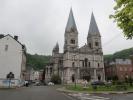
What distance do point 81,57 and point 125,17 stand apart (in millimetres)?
81148

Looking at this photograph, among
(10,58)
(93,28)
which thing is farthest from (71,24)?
(10,58)

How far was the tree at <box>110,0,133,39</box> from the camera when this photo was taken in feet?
29.3

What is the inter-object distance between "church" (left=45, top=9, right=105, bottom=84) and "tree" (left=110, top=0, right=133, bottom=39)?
73.9 metres

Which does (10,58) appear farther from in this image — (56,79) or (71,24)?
(71,24)

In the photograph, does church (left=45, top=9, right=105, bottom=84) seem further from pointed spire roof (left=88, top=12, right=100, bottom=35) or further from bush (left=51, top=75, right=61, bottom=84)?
bush (left=51, top=75, right=61, bottom=84)

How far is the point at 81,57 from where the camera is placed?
90.5m

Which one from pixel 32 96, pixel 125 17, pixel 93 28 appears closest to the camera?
pixel 125 17

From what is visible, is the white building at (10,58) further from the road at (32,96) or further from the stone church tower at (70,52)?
the stone church tower at (70,52)

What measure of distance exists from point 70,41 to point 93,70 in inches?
691

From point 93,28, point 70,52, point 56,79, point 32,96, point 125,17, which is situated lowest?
point 32,96

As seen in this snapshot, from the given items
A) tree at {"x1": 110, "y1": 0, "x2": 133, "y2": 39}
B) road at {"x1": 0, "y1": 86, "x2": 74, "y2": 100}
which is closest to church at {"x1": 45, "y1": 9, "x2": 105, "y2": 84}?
road at {"x1": 0, "y1": 86, "x2": 74, "y2": 100}

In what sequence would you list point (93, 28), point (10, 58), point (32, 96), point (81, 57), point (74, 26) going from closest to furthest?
1. point (32, 96)
2. point (10, 58)
3. point (81, 57)
4. point (74, 26)
5. point (93, 28)

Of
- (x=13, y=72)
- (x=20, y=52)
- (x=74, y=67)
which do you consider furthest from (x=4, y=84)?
(x=74, y=67)

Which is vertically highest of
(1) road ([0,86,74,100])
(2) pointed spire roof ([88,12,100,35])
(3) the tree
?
(2) pointed spire roof ([88,12,100,35])
